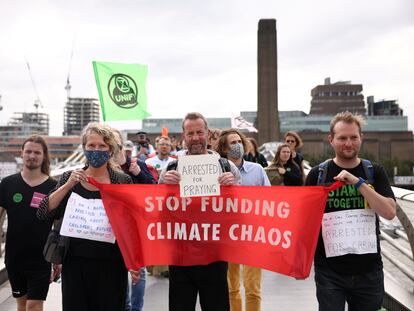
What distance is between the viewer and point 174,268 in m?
3.04

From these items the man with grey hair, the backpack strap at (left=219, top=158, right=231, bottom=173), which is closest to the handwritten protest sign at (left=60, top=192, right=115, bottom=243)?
the man with grey hair

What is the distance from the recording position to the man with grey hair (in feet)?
9.61

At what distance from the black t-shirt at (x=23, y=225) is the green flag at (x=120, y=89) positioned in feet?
11.6

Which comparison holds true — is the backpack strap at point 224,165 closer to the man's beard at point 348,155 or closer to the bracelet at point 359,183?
the man's beard at point 348,155

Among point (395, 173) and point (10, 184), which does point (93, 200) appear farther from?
point (395, 173)

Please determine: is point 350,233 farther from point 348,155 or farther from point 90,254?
point 90,254

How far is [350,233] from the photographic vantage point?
2.87 meters

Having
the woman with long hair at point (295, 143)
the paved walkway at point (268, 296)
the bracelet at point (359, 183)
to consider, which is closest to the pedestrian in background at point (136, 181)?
the paved walkway at point (268, 296)

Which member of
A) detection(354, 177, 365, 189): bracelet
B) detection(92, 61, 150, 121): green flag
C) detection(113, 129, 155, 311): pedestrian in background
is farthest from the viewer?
detection(92, 61, 150, 121): green flag

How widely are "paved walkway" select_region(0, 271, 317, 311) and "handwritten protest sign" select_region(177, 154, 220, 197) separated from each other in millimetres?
2111

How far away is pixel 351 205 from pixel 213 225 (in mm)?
960

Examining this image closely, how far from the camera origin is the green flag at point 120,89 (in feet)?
23.4

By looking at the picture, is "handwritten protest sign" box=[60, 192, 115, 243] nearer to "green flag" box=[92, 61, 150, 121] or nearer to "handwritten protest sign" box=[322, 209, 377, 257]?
"handwritten protest sign" box=[322, 209, 377, 257]

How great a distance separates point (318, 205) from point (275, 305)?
2152 millimetres
